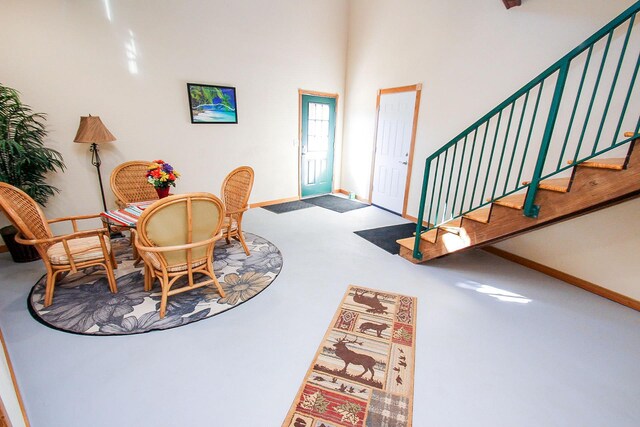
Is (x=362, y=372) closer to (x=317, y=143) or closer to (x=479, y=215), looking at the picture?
(x=479, y=215)

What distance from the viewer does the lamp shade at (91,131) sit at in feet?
10.6

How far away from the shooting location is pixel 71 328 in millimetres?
2121

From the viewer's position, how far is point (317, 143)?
5.93 m

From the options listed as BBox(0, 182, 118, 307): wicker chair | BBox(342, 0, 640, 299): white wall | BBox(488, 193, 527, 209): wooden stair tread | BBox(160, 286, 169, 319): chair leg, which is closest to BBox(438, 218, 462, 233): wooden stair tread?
BBox(488, 193, 527, 209): wooden stair tread

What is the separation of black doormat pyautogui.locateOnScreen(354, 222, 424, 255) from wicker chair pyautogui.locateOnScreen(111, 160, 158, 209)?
9.69 ft

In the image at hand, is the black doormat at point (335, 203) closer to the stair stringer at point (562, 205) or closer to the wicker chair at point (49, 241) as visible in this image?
the stair stringer at point (562, 205)

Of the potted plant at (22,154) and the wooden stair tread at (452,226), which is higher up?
the potted plant at (22,154)

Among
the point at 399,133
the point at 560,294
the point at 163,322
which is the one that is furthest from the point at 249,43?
the point at 560,294

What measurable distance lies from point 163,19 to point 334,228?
372 centimetres

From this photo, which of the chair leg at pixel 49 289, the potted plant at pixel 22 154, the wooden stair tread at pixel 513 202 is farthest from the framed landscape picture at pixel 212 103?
the wooden stair tread at pixel 513 202

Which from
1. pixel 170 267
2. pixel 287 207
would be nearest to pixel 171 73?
pixel 287 207

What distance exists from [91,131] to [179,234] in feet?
7.40

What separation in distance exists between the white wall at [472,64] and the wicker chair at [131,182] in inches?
154

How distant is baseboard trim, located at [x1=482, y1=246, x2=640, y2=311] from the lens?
8.47 ft
